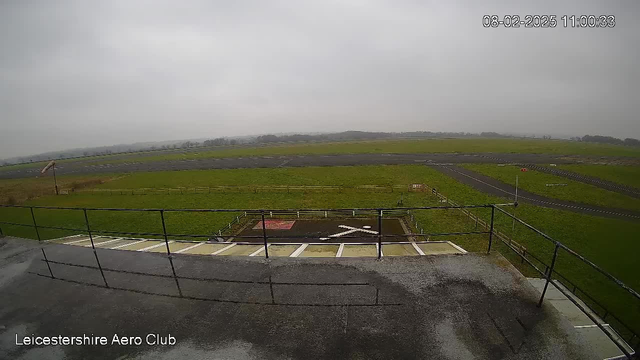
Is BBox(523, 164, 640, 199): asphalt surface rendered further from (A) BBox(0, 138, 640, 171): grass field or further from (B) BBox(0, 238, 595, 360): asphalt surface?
(B) BBox(0, 238, 595, 360): asphalt surface

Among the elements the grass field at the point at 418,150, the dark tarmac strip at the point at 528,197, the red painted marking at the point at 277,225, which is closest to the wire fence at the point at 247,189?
the dark tarmac strip at the point at 528,197

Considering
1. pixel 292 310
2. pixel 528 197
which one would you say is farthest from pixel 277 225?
pixel 528 197

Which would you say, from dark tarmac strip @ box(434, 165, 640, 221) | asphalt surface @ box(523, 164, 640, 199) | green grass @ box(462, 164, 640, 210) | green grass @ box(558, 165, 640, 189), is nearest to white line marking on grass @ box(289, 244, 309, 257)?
dark tarmac strip @ box(434, 165, 640, 221)

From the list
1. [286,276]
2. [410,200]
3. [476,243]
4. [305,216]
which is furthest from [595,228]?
[286,276]

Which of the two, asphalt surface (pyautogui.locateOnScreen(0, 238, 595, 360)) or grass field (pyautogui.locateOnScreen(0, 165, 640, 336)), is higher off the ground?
asphalt surface (pyautogui.locateOnScreen(0, 238, 595, 360))

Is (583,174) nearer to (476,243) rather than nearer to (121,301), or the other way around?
(476,243)

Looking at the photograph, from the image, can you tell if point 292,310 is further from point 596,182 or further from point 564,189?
point 596,182
